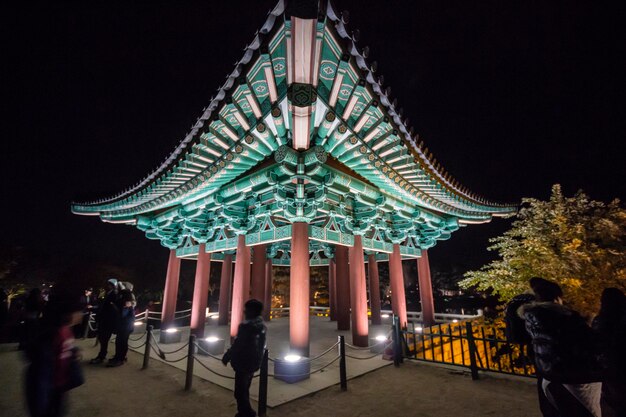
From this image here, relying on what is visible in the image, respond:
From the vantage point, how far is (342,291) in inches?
476

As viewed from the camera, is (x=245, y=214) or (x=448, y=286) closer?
(x=245, y=214)

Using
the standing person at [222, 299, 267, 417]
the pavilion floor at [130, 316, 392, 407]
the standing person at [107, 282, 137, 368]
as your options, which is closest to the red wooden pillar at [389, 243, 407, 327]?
the pavilion floor at [130, 316, 392, 407]

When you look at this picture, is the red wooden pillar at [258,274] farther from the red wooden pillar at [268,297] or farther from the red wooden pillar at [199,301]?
the red wooden pillar at [199,301]

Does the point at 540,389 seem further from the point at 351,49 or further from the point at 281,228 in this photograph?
the point at 281,228

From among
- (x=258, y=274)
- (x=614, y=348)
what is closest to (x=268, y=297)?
(x=258, y=274)

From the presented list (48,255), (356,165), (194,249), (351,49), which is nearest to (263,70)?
(351,49)

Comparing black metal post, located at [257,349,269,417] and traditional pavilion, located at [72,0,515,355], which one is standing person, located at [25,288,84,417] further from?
traditional pavilion, located at [72,0,515,355]

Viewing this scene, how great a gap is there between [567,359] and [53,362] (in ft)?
16.3

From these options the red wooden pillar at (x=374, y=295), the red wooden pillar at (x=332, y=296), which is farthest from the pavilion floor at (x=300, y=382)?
the red wooden pillar at (x=332, y=296)

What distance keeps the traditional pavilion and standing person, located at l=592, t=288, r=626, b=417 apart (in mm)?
4571

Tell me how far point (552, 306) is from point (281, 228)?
673cm

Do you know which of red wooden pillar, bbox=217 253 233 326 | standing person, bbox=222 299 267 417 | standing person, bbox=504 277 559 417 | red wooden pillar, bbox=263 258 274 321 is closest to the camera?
standing person, bbox=504 277 559 417

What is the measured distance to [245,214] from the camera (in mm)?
9508

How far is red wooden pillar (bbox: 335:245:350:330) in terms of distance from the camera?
38.9 feet
